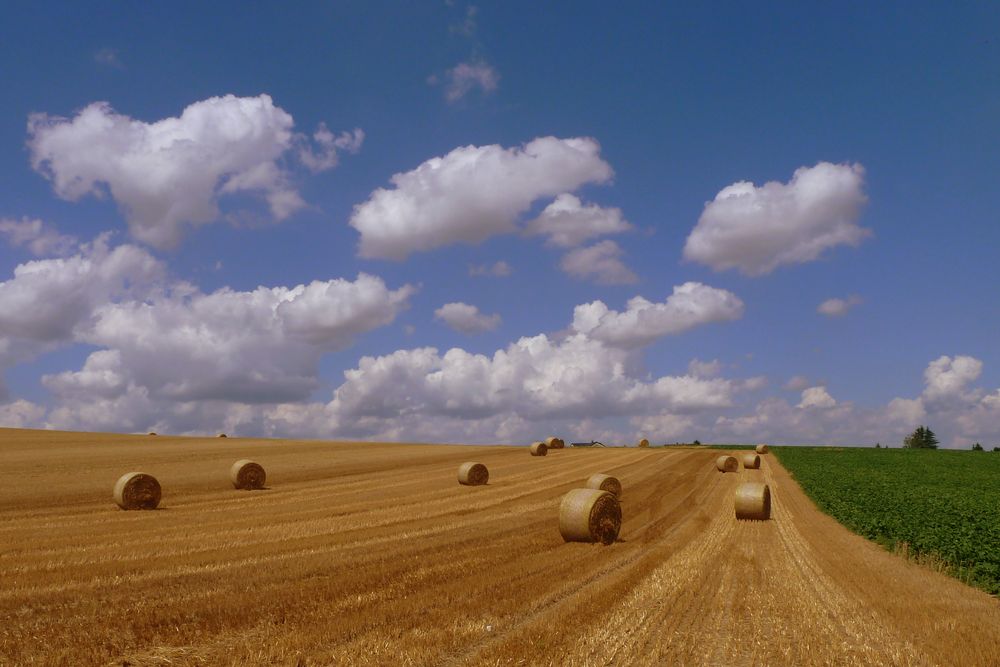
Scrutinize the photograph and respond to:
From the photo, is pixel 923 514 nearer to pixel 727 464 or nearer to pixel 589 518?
pixel 589 518

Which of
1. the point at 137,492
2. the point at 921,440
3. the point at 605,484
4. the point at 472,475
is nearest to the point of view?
the point at 137,492

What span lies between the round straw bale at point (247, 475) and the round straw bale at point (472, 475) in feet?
28.9

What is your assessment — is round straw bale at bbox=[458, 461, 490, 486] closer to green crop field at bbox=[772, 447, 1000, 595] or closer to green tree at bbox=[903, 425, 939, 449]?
green crop field at bbox=[772, 447, 1000, 595]

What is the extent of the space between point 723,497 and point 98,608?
82.6 feet

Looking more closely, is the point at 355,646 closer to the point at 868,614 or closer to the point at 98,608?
the point at 98,608

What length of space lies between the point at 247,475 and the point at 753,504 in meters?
20.7

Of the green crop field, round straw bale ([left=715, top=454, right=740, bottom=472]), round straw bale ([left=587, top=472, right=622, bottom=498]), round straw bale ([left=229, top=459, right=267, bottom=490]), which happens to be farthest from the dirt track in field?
round straw bale ([left=715, top=454, right=740, bottom=472])

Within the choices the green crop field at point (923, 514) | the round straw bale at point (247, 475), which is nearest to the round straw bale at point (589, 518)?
the green crop field at point (923, 514)

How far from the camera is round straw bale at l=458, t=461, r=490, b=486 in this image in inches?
1293

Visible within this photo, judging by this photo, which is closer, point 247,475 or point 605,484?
point 605,484

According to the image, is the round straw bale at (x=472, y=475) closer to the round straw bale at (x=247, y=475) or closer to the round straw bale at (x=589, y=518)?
the round straw bale at (x=247, y=475)

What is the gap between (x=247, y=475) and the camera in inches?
1230

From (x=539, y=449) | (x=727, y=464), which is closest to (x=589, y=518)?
(x=727, y=464)

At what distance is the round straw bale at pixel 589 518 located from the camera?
1720 cm
